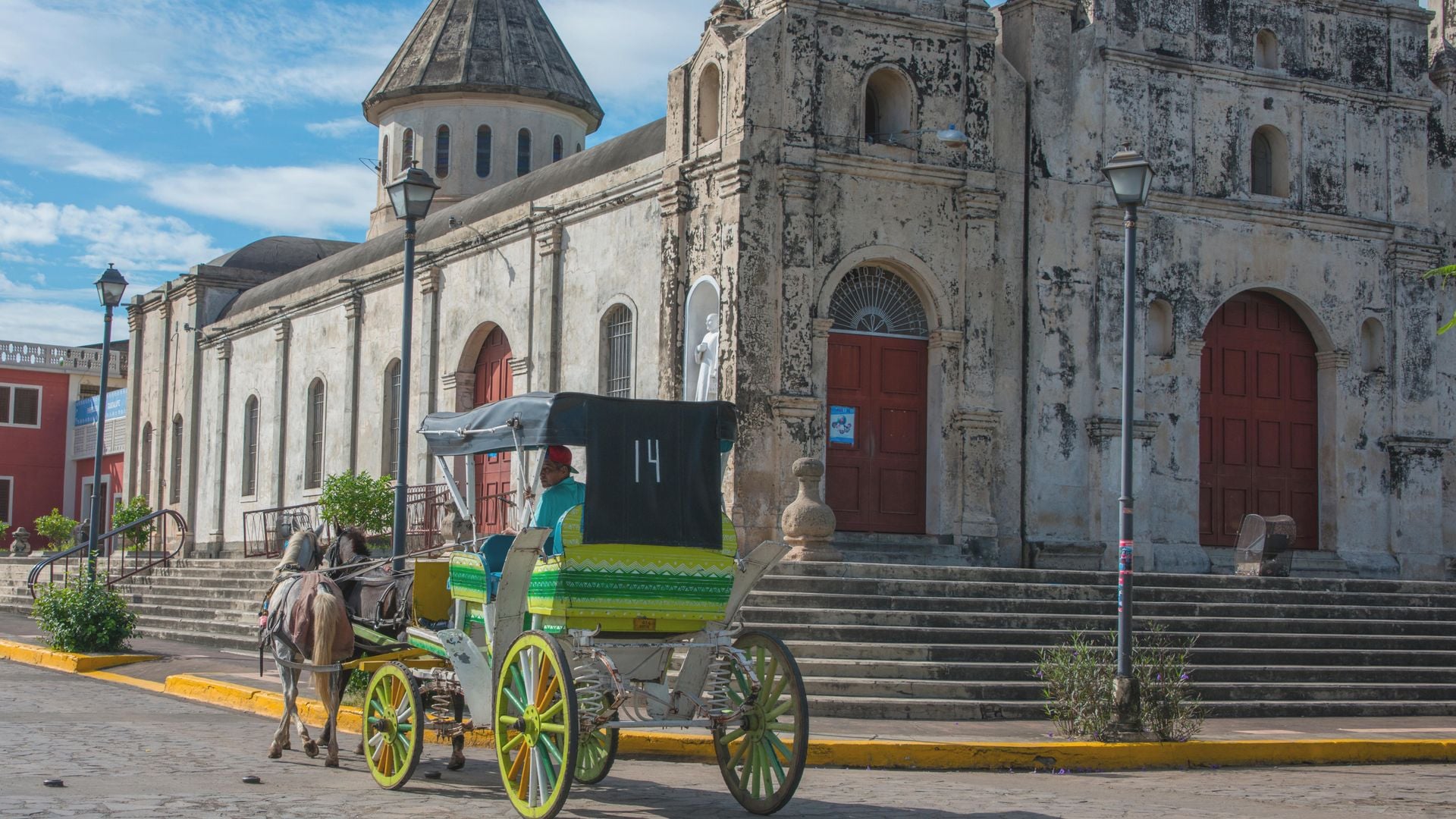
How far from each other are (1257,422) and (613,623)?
1533cm

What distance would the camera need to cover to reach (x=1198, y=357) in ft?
69.7

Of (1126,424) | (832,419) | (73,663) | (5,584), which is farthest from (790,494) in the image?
(5,584)

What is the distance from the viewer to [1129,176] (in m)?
13.0

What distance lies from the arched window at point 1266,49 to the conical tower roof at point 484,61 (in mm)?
15861

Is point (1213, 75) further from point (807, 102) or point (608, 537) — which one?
point (608, 537)

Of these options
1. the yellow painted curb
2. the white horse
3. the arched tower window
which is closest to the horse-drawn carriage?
the white horse

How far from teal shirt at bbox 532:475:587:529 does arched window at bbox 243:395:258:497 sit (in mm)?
24946

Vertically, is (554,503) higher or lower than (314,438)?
lower

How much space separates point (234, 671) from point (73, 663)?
2.60m

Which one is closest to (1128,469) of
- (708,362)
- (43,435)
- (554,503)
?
(554,503)

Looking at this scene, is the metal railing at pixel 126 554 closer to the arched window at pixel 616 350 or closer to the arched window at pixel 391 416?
the arched window at pixel 391 416

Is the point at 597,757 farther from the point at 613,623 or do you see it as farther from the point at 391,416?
the point at 391,416

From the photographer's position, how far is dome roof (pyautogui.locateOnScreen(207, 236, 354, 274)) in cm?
3716

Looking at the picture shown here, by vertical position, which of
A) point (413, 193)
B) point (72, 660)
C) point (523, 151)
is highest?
point (523, 151)
